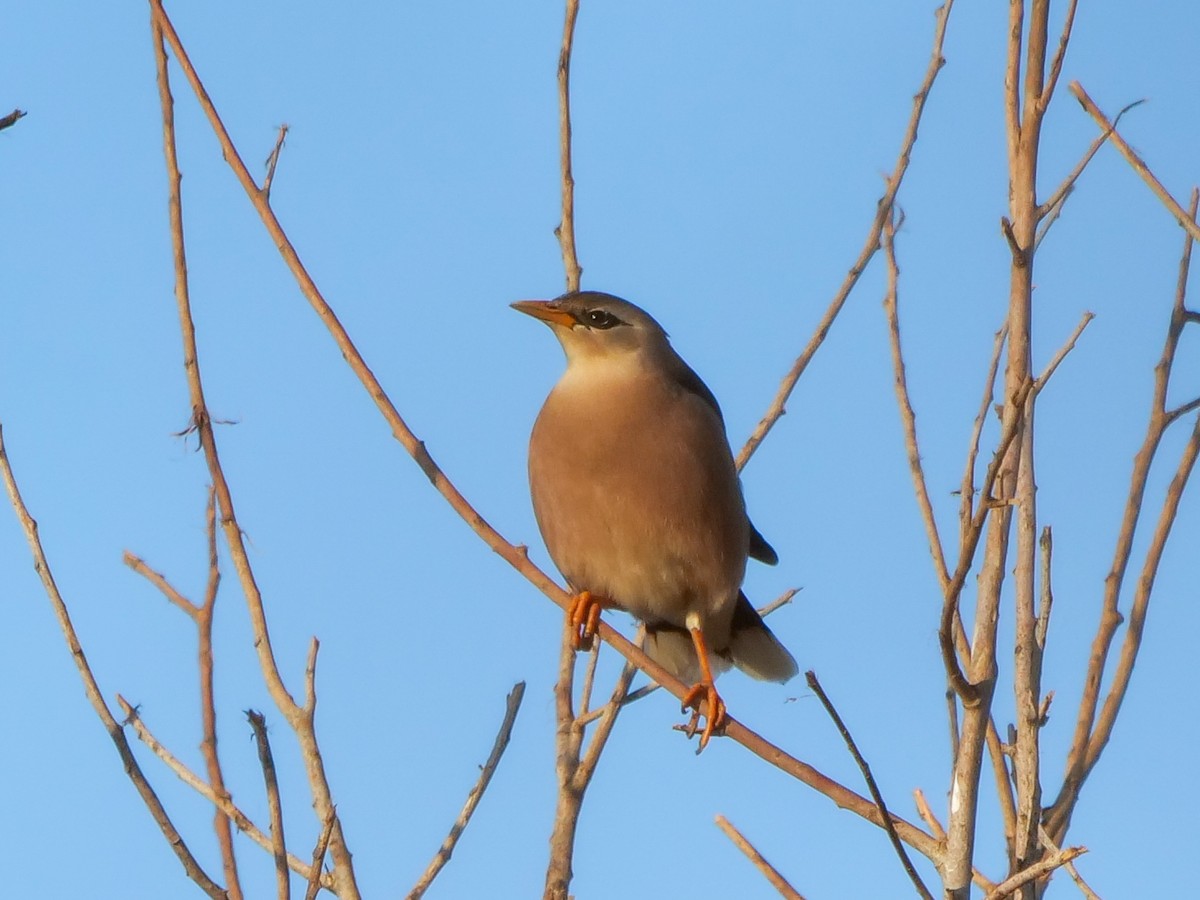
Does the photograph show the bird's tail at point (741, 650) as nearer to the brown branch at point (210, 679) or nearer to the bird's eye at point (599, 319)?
the bird's eye at point (599, 319)

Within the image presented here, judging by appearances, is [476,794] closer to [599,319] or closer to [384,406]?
[384,406]

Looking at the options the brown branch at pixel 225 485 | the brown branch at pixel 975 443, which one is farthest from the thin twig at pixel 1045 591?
the brown branch at pixel 225 485

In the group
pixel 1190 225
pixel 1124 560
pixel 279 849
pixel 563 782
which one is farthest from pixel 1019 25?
pixel 279 849

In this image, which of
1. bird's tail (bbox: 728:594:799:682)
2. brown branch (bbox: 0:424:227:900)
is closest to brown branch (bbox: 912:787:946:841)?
brown branch (bbox: 0:424:227:900)

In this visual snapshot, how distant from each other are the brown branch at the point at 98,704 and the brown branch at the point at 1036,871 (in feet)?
4.01

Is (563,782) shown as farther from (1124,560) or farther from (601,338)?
(601,338)

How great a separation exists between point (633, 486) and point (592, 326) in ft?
2.15

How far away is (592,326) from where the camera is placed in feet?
15.3

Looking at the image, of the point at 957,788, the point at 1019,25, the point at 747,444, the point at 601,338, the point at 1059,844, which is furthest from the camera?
the point at 601,338

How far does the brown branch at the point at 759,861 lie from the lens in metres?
2.42

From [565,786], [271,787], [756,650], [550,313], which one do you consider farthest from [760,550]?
[271,787]

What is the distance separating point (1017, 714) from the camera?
2383 millimetres

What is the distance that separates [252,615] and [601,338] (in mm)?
2125

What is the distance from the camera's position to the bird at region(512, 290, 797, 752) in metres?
4.27
